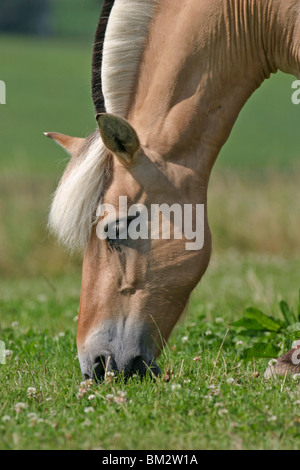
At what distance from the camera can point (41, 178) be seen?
51.2 ft

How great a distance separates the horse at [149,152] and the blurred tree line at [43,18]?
47826 millimetres

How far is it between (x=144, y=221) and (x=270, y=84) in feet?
113

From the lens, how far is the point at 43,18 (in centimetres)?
5238

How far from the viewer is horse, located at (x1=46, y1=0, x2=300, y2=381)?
3.73 meters

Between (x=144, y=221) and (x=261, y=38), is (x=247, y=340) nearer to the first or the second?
(x=144, y=221)

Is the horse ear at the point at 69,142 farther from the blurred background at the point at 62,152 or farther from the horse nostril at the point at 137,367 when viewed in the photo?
the horse nostril at the point at 137,367

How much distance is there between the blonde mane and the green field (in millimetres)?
294

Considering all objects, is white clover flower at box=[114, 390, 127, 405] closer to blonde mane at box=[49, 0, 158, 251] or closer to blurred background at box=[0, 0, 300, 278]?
blonde mane at box=[49, 0, 158, 251]

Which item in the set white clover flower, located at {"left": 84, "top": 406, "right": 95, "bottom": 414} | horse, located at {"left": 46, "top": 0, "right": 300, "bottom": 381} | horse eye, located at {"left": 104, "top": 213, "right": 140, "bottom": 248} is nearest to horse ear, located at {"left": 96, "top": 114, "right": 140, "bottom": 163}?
horse, located at {"left": 46, "top": 0, "right": 300, "bottom": 381}

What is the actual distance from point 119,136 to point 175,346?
5.33 ft

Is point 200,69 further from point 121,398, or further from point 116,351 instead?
point 121,398

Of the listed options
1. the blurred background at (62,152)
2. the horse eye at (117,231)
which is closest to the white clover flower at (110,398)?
the horse eye at (117,231)

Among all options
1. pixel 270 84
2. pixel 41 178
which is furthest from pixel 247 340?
pixel 270 84

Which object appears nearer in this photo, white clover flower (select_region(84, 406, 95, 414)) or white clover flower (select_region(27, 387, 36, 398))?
white clover flower (select_region(84, 406, 95, 414))
